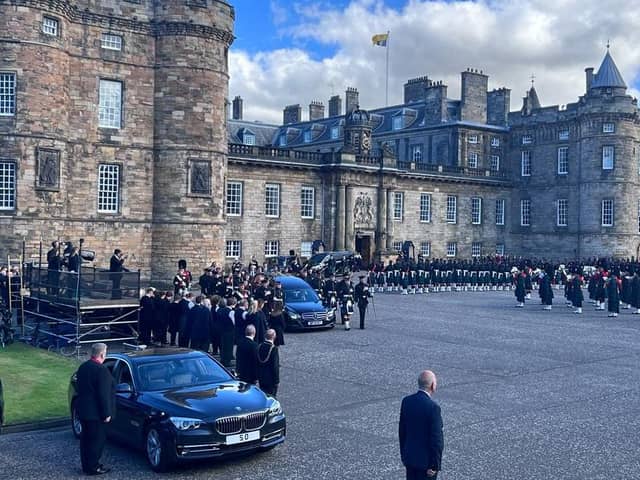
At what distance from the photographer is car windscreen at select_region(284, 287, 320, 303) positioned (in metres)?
23.5

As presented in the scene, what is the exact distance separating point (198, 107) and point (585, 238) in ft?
113

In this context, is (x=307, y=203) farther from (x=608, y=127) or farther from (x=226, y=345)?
(x=226, y=345)

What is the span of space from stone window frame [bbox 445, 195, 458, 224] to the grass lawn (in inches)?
1662

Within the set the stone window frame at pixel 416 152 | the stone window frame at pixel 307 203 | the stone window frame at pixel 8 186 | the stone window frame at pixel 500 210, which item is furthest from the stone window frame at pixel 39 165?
the stone window frame at pixel 500 210

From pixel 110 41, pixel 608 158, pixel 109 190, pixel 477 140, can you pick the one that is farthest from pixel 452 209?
pixel 110 41

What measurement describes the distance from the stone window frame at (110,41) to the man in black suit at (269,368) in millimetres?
25096

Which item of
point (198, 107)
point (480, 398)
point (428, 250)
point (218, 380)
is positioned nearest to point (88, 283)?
point (218, 380)

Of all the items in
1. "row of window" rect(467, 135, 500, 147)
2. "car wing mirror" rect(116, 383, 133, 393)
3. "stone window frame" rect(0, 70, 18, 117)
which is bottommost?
"car wing mirror" rect(116, 383, 133, 393)

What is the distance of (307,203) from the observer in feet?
161

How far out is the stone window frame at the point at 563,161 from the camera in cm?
5812

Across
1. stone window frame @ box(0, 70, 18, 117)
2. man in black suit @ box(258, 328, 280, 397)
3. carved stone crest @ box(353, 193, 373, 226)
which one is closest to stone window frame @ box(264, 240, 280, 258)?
carved stone crest @ box(353, 193, 373, 226)

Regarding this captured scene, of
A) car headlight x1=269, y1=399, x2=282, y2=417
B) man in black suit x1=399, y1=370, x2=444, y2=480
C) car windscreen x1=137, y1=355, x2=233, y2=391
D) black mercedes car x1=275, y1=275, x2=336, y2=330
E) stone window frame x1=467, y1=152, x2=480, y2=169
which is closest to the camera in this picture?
man in black suit x1=399, y1=370, x2=444, y2=480

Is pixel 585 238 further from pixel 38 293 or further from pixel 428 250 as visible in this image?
pixel 38 293

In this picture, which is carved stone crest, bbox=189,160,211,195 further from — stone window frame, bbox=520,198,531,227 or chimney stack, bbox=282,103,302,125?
chimney stack, bbox=282,103,302,125
